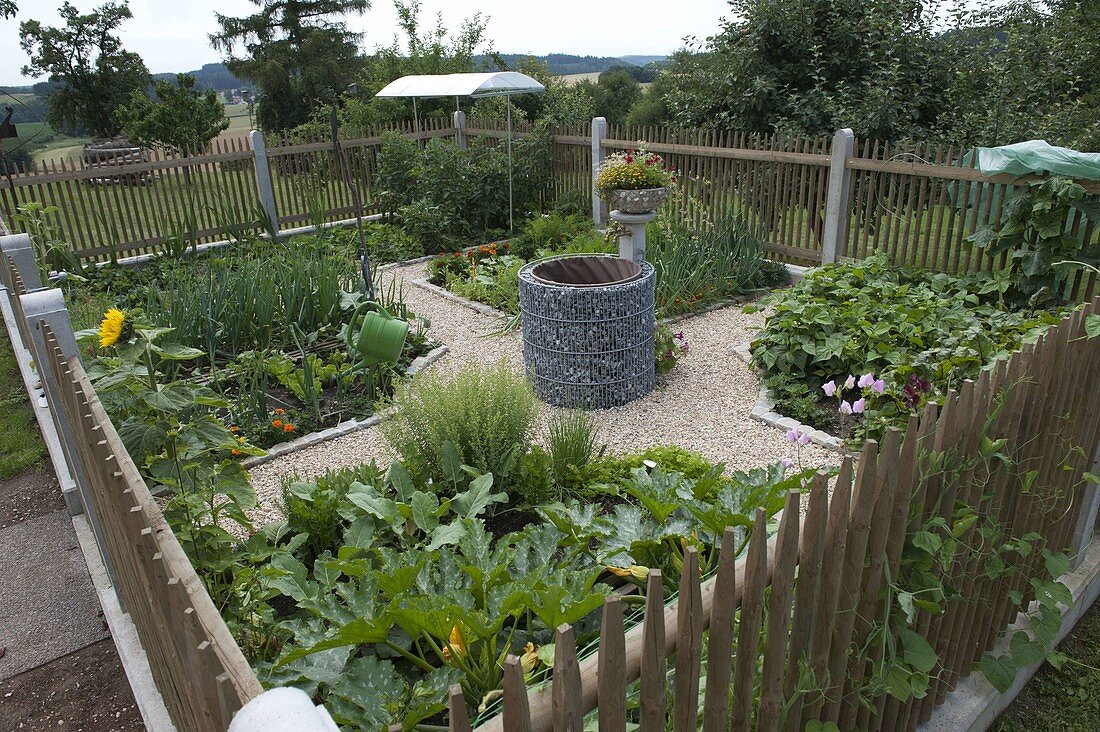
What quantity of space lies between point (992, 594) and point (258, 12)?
36.1 meters

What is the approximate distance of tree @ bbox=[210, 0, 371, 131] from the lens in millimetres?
30406

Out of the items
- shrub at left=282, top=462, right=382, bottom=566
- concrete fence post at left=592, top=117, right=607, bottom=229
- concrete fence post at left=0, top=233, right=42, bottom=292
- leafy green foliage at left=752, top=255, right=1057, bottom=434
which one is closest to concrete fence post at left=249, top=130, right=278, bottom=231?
concrete fence post at left=592, top=117, right=607, bottom=229

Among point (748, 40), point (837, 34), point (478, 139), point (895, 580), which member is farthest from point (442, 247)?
point (895, 580)

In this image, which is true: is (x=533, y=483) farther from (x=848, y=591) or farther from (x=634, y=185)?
(x=634, y=185)

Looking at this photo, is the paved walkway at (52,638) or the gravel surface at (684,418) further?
the gravel surface at (684,418)

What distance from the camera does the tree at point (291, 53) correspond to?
99.8ft

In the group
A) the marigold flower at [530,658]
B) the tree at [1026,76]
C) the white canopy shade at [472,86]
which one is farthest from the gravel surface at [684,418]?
the tree at [1026,76]

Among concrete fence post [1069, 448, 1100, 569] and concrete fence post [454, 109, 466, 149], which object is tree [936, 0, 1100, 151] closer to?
concrete fence post [1069, 448, 1100, 569]

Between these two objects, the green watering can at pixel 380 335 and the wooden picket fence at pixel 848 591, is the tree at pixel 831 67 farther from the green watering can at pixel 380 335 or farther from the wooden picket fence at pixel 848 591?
the wooden picket fence at pixel 848 591

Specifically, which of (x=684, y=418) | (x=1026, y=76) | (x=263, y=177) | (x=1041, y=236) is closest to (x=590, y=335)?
(x=684, y=418)

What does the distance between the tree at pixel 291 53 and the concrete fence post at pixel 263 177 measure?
22391mm

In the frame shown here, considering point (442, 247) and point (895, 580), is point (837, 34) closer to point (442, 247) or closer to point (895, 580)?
point (442, 247)

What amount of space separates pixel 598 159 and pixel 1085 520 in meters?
7.15

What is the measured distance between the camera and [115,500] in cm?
180
